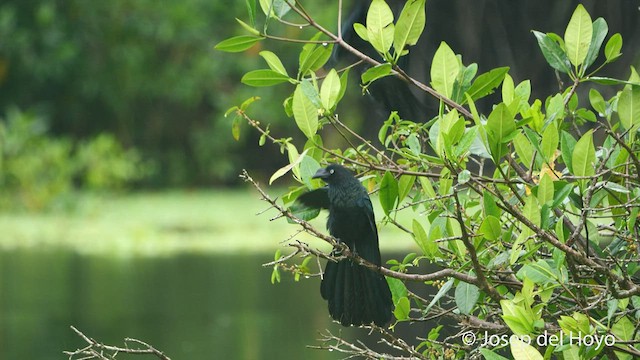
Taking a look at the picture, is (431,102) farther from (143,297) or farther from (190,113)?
(190,113)

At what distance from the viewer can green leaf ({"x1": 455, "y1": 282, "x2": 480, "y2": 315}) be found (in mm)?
1369

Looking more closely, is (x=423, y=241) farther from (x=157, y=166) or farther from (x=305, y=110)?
(x=157, y=166)

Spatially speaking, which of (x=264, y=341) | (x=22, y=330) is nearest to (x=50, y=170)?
(x=22, y=330)

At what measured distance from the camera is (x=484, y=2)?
4.16 m

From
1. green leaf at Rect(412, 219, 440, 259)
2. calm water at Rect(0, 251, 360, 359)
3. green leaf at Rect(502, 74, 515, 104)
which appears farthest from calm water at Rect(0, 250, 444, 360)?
green leaf at Rect(502, 74, 515, 104)

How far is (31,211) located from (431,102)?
4448mm

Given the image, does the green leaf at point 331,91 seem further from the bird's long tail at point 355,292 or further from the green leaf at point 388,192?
the bird's long tail at point 355,292

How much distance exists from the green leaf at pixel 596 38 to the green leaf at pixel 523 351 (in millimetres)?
351

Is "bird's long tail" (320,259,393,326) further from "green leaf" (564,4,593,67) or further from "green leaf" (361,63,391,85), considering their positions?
"green leaf" (564,4,593,67)

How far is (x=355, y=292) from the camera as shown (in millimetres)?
1470

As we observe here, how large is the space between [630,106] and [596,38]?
10cm

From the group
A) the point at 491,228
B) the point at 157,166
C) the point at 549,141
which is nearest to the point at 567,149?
the point at 549,141

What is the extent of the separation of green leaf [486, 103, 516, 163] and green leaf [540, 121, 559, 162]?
0.08 metres

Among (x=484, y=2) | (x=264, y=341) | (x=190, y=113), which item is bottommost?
(x=264, y=341)
